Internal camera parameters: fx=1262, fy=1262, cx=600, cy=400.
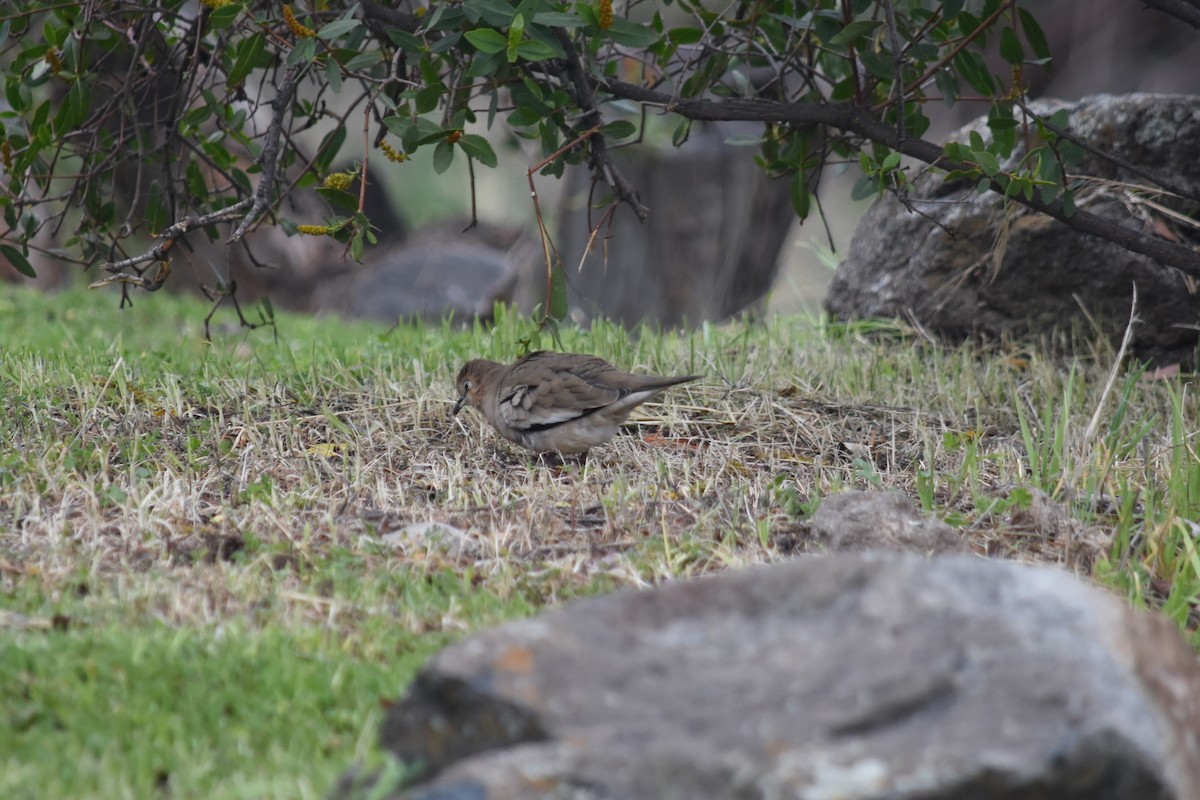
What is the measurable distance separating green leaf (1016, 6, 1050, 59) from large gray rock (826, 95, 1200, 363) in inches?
52.4

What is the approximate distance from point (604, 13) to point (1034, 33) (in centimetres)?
191

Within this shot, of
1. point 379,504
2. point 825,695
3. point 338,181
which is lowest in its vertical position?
point 379,504

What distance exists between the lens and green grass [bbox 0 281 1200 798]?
3.07 m

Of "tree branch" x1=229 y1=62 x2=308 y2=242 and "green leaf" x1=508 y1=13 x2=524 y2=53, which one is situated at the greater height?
"green leaf" x1=508 y1=13 x2=524 y2=53

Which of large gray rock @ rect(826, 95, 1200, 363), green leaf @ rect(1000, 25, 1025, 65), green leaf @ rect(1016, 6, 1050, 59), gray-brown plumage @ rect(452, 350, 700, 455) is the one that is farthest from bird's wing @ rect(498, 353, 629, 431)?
large gray rock @ rect(826, 95, 1200, 363)

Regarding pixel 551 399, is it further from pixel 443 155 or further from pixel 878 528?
pixel 878 528

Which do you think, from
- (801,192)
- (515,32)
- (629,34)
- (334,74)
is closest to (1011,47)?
(801,192)

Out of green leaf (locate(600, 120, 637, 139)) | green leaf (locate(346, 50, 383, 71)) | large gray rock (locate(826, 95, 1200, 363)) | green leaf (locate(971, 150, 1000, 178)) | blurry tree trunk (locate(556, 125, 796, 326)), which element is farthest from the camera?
blurry tree trunk (locate(556, 125, 796, 326))

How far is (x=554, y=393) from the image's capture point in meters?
5.33

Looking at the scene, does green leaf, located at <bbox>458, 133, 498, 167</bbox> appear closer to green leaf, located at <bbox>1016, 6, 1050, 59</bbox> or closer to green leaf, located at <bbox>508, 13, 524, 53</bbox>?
green leaf, located at <bbox>508, 13, 524, 53</bbox>

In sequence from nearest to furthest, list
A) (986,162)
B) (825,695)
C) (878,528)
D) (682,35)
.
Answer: (825,695), (878,528), (986,162), (682,35)

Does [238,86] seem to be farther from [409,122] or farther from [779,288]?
[779,288]

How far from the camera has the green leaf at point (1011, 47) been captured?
512 cm

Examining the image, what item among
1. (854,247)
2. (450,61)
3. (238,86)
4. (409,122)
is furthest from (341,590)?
(854,247)
